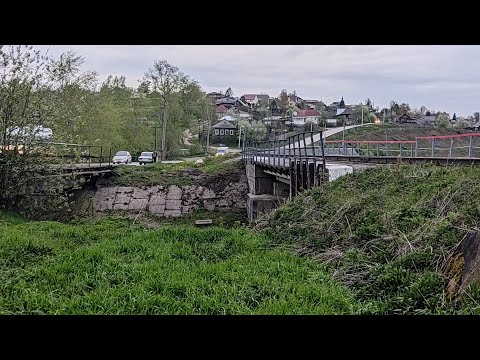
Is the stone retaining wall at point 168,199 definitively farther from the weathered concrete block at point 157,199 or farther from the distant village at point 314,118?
the distant village at point 314,118

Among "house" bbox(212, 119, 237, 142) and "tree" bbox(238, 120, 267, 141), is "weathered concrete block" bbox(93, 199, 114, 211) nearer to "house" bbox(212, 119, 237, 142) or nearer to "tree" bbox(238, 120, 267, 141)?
"tree" bbox(238, 120, 267, 141)

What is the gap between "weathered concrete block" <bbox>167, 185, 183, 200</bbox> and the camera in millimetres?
24920

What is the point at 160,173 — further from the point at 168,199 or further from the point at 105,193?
the point at 105,193

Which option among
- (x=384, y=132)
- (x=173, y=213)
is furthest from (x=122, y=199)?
(x=384, y=132)

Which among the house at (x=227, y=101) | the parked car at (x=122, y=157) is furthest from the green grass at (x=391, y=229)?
the house at (x=227, y=101)

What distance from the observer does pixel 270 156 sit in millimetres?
19391

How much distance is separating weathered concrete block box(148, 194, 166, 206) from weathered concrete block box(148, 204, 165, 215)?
0.31 metres

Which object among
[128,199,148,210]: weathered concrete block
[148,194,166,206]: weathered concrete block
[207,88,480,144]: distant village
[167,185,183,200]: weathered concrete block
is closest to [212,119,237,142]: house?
[207,88,480,144]: distant village

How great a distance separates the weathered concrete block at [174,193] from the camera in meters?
→ 24.9

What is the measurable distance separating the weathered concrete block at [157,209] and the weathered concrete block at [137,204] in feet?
1.34

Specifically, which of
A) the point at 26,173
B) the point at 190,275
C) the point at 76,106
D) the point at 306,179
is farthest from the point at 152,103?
the point at 190,275

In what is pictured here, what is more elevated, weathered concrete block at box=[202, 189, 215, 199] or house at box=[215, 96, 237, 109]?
house at box=[215, 96, 237, 109]

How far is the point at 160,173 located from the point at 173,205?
13.1 ft
